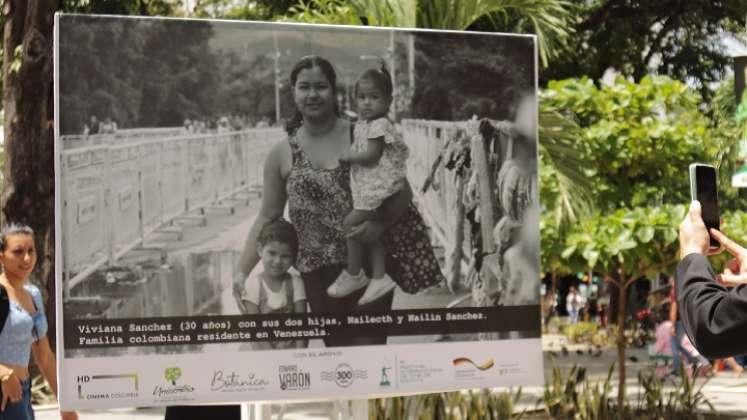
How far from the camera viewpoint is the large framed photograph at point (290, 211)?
5312mm

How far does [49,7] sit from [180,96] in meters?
9.53

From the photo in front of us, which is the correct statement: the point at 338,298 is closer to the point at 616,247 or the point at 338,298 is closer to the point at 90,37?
the point at 90,37

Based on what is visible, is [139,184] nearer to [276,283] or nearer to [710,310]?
[276,283]

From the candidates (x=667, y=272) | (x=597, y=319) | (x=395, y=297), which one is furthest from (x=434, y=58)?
(x=597, y=319)

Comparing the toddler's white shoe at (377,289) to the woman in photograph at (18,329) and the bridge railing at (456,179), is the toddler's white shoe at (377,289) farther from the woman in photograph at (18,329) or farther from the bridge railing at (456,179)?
the woman in photograph at (18,329)

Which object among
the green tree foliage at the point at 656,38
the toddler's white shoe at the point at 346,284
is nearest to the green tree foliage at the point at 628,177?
the toddler's white shoe at the point at 346,284

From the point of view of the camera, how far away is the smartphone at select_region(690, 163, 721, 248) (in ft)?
10.1

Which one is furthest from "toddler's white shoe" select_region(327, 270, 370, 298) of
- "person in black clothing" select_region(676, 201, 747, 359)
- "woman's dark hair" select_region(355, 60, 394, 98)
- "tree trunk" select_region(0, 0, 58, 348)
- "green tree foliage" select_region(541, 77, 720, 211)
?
"tree trunk" select_region(0, 0, 58, 348)

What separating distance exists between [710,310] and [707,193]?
437 mm

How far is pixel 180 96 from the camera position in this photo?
544cm

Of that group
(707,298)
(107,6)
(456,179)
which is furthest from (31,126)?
(707,298)

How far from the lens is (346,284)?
570 centimetres

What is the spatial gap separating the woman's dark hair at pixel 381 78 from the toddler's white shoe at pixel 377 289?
0.89 m

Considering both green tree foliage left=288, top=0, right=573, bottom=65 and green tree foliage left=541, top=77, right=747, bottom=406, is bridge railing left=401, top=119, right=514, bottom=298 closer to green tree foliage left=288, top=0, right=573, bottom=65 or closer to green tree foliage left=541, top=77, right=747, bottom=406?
green tree foliage left=288, top=0, right=573, bottom=65
